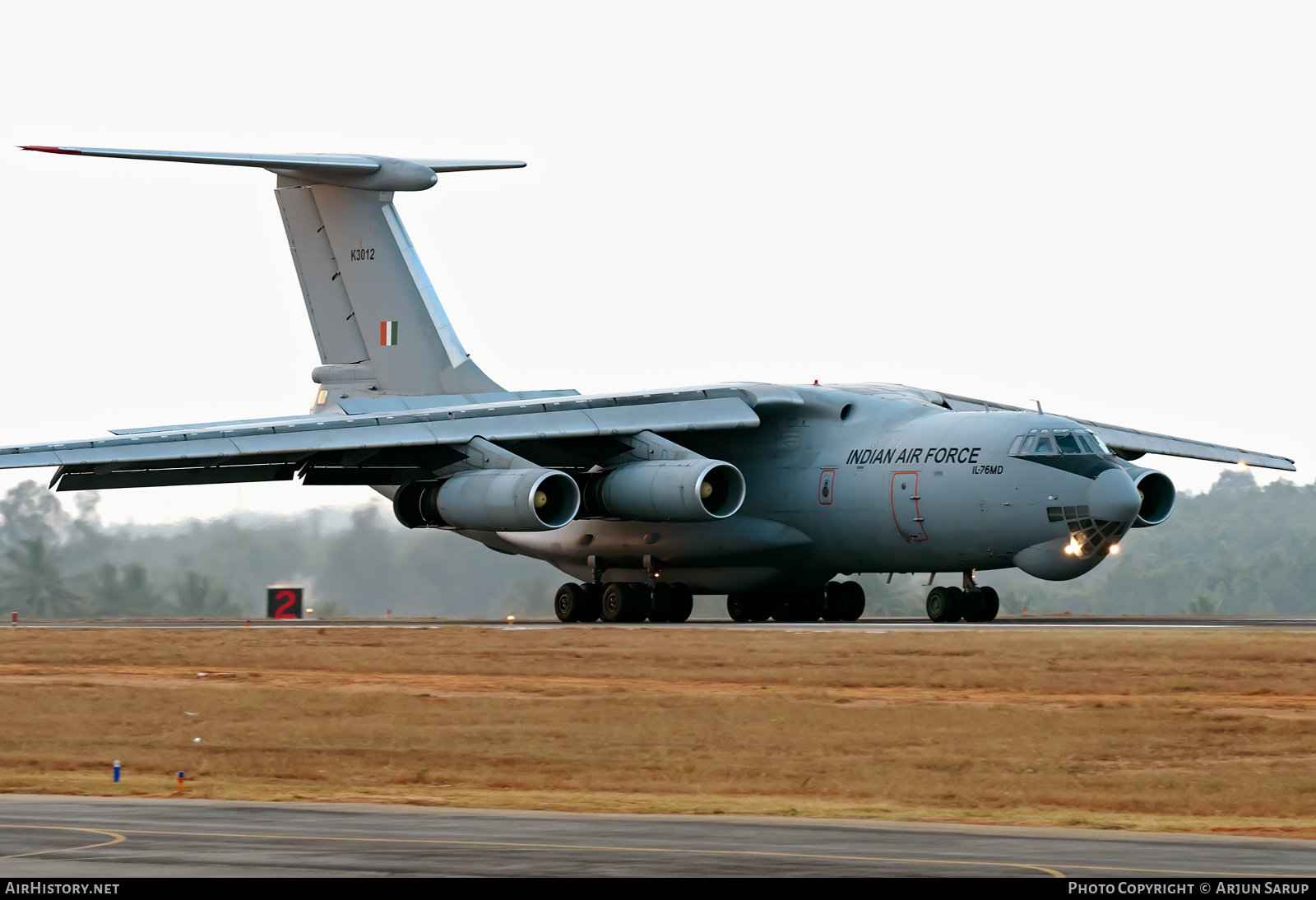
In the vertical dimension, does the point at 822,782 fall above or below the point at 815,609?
below

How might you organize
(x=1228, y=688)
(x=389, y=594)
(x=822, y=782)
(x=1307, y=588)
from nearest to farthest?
(x=822, y=782) < (x=1228, y=688) < (x=389, y=594) < (x=1307, y=588)

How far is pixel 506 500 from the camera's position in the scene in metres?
30.2

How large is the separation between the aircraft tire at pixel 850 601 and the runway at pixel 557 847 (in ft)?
68.8

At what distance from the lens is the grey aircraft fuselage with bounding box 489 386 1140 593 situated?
29.3m

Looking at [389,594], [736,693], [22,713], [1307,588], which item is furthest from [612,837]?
[1307,588]

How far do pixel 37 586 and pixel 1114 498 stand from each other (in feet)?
72.6

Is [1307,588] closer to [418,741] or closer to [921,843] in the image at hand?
[418,741]

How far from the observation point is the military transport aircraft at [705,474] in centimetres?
2978

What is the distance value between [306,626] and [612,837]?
71.5 feet

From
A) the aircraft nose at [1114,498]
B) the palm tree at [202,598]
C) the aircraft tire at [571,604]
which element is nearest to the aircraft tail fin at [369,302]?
the palm tree at [202,598]

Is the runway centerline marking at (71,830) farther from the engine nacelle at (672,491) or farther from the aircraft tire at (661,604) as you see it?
the aircraft tire at (661,604)

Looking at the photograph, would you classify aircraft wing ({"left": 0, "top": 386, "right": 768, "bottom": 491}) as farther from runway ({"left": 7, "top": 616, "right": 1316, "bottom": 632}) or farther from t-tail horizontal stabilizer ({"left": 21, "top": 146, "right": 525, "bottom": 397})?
t-tail horizontal stabilizer ({"left": 21, "top": 146, "right": 525, "bottom": 397})

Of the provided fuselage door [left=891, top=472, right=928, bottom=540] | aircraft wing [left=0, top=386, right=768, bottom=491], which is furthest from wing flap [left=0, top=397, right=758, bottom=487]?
fuselage door [left=891, top=472, right=928, bottom=540]

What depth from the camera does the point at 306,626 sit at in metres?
32.6
